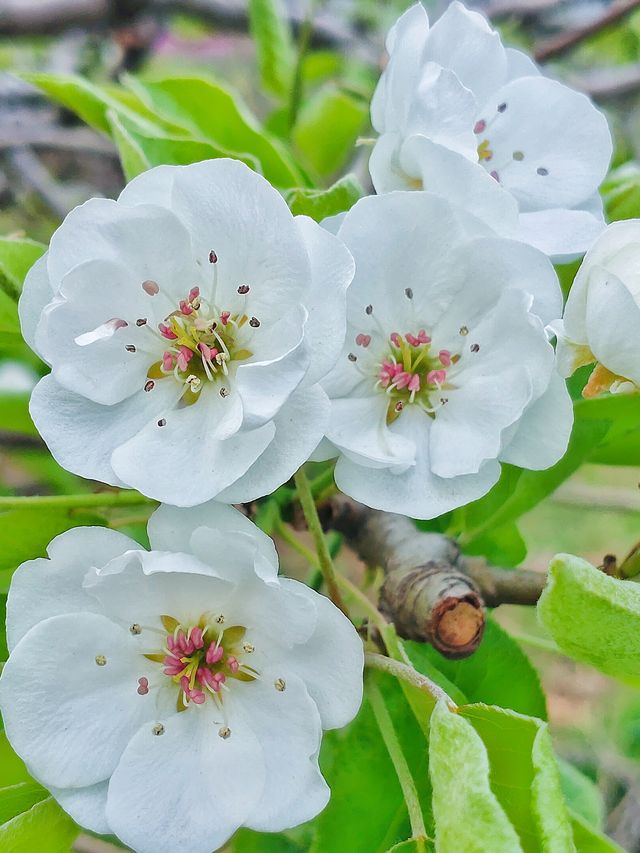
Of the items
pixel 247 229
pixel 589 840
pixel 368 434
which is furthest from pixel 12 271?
pixel 589 840

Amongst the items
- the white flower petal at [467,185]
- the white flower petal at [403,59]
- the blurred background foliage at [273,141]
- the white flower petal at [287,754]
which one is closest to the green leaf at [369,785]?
the blurred background foliage at [273,141]

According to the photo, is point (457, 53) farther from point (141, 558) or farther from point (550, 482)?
point (141, 558)

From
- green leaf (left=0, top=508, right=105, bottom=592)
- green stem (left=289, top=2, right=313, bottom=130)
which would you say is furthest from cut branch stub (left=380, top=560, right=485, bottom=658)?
green stem (left=289, top=2, right=313, bottom=130)

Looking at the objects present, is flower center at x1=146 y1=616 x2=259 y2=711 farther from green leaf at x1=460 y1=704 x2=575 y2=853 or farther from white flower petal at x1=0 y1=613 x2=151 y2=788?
green leaf at x1=460 y1=704 x2=575 y2=853

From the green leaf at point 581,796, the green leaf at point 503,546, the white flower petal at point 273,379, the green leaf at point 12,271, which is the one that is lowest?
the green leaf at point 581,796

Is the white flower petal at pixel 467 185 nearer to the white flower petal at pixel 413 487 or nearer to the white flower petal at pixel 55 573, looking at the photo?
the white flower petal at pixel 413 487

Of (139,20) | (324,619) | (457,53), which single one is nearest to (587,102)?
(457,53)
